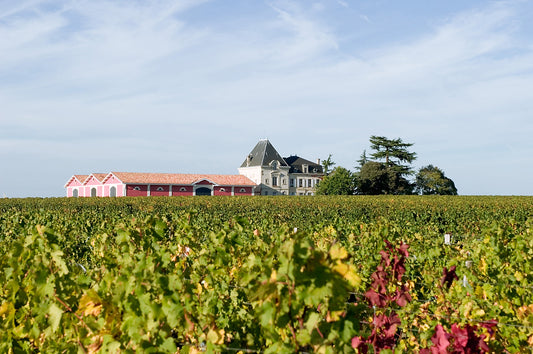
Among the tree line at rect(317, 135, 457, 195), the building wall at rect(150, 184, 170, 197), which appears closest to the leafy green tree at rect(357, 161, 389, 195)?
the tree line at rect(317, 135, 457, 195)

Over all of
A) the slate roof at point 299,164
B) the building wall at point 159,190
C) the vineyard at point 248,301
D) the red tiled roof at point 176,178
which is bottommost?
the vineyard at point 248,301

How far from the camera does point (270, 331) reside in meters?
2.84

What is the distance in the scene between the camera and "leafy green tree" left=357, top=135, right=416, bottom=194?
2911 inches

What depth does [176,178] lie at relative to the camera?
70125mm

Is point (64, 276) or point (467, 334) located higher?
point (64, 276)

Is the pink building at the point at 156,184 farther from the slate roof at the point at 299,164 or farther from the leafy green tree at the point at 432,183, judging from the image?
the leafy green tree at the point at 432,183

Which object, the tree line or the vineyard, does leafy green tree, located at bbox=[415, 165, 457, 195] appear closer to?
the tree line

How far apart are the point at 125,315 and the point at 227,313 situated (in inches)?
48.9

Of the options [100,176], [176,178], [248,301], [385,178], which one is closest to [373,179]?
[385,178]

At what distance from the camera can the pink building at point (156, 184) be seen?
65.7m

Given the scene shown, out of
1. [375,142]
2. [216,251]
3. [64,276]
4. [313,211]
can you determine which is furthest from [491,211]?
[375,142]

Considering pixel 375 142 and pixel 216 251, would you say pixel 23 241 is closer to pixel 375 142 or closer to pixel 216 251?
pixel 216 251

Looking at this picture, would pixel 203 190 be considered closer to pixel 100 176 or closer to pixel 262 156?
pixel 100 176

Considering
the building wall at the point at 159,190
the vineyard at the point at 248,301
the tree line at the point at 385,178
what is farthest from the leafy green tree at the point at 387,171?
the vineyard at the point at 248,301
